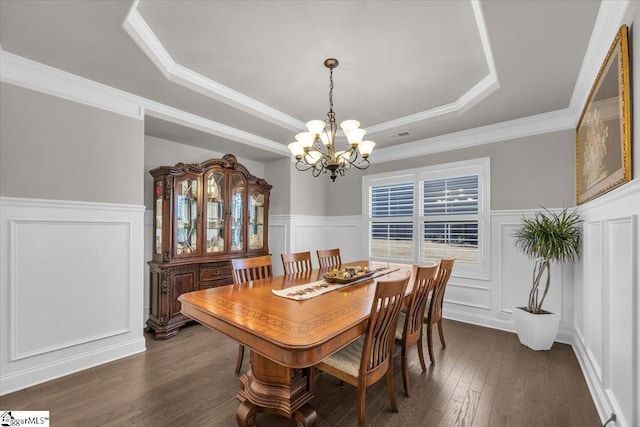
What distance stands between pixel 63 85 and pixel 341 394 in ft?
11.1

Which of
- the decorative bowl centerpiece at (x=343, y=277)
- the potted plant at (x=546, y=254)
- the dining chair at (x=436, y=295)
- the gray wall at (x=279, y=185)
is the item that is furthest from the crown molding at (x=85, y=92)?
the potted plant at (x=546, y=254)

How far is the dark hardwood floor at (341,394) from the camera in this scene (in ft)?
6.07

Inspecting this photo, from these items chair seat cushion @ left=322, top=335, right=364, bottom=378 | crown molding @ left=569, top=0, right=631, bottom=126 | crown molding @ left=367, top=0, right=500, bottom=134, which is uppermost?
crown molding @ left=367, top=0, right=500, bottom=134

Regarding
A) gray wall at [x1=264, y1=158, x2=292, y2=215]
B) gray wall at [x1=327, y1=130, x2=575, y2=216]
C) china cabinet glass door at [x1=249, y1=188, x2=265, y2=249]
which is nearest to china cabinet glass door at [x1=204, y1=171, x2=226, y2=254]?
china cabinet glass door at [x1=249, y1=188, x2=265, y2=249]

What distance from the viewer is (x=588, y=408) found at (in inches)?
77.4

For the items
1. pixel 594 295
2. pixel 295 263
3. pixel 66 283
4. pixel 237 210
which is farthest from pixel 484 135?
pixel 66 283

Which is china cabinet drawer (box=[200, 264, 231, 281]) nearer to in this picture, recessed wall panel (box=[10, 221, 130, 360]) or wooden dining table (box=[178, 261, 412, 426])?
recessed wall panel (box=[10, 221, 130, 360])

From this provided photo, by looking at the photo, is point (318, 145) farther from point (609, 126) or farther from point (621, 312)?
point (621, 312)

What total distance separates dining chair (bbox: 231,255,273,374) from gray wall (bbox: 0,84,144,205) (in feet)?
4.33

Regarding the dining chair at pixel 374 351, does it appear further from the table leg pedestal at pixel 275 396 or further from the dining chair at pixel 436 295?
the dining chair at pixel 436 295

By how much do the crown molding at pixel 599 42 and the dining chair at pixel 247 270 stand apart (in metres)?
2.92

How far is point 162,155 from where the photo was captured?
3754 mm

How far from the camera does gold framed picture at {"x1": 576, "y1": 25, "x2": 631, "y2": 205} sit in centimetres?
149

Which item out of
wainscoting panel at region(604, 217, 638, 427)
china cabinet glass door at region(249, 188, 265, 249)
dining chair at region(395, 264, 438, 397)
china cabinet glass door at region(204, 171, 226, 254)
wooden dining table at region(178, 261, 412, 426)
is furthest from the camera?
china cabinet glass door at region(249, 188, 265, 249)
